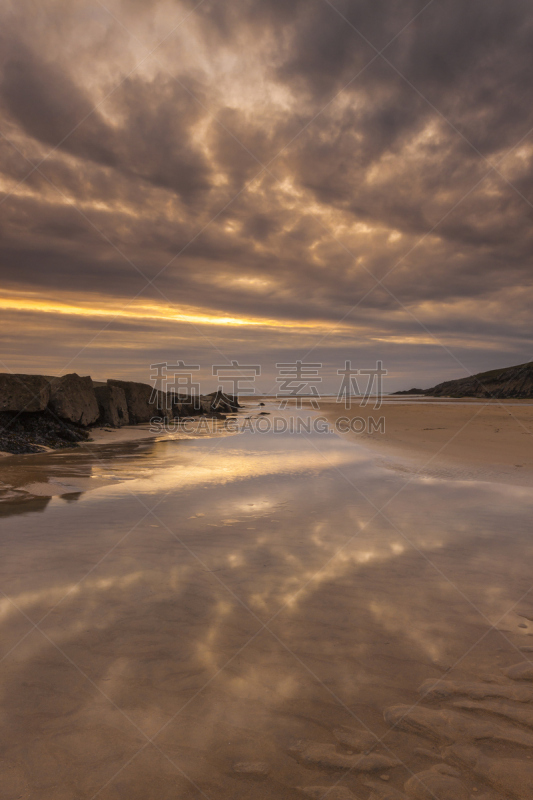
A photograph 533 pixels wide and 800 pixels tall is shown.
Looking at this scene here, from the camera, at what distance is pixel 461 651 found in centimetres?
264

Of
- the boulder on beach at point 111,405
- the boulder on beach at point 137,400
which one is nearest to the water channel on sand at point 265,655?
the boulder on beach at point 111,405

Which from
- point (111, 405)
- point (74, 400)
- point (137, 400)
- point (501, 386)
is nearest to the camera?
point (74, 400)

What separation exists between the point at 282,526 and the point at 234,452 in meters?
6.98

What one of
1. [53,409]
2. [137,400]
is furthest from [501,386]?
[53,409]

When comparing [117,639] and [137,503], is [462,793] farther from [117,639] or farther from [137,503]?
[137,503]

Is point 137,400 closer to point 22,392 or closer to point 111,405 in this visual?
point 111,405

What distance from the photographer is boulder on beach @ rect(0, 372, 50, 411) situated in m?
11.8

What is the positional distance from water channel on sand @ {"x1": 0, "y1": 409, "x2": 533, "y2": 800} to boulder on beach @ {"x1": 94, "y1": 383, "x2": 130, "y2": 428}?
1240 cm

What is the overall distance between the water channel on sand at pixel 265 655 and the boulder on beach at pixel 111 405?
40.7 ft

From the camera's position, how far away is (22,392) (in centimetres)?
1205

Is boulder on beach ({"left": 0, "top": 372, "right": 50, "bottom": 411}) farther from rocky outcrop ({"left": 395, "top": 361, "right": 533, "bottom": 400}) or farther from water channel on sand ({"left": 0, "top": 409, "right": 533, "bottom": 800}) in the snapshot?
rocky outcrop ({"left": 395, "top": 361, "right": 533, "bottom": 400})

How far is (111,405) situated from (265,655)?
1666 cm

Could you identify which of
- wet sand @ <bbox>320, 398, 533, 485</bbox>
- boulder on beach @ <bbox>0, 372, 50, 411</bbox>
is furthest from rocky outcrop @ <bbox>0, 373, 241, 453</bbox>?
wet sand @ <bbox>320, 398, 533, 485</bbox>

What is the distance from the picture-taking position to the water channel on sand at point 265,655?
181 centimetres
